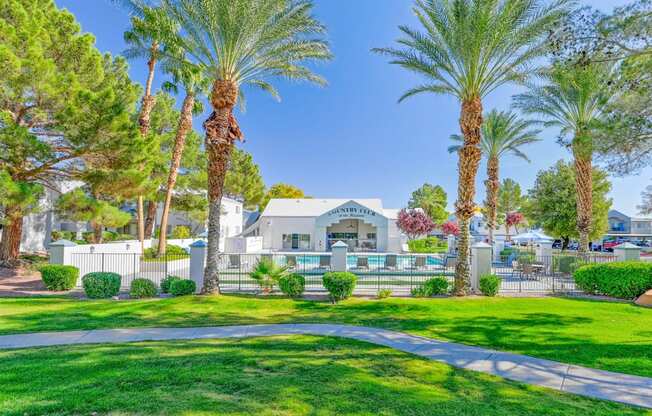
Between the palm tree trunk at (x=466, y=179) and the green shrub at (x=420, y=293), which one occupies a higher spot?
the palm tree trunk at (x=466, y=179)

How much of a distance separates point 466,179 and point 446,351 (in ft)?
27.9

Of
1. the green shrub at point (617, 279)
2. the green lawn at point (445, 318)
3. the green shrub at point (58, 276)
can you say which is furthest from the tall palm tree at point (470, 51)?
the green shrub at point (58, 276)

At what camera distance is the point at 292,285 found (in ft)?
41.7

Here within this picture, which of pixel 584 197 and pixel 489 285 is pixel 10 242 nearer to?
pixel 489 285

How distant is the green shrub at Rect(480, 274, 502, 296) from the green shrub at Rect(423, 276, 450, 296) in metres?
1.30

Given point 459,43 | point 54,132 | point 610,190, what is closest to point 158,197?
point 54,132

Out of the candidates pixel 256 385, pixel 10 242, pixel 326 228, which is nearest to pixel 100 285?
pixel 10 242

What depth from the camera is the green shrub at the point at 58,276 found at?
42.7ft

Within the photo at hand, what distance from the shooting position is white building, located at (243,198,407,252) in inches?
1374

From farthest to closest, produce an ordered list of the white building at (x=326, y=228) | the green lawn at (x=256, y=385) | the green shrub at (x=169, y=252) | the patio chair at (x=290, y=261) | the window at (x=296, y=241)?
1. the window at (x=296, y=241)
2. the white building at (x=326, y=228)
3. the green shrub at (x=169, y=252)
4. the patio chair at (x=290, y=261)
5. the green lawn at (x=256, y=385)

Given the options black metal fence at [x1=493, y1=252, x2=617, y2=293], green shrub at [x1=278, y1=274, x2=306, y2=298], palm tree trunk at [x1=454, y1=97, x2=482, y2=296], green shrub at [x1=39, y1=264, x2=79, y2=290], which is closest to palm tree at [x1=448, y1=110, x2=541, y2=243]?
black metal fence at [x1=493, y1=252, x2=617, y2=293]

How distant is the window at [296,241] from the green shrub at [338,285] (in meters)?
24.4

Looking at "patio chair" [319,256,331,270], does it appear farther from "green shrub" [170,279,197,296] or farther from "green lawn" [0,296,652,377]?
"green shrub" [170,279,197,296]

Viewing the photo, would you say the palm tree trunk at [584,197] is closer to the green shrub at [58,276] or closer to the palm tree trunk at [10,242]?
the green shrub at [58,276]
